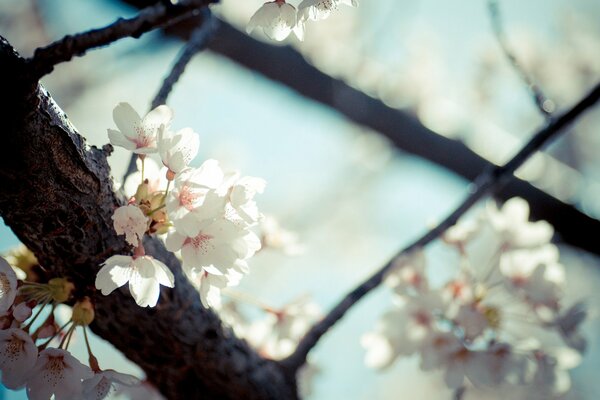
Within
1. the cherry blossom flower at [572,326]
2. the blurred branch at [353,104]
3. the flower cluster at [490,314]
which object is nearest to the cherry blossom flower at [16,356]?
the flower cluster at [490,314]

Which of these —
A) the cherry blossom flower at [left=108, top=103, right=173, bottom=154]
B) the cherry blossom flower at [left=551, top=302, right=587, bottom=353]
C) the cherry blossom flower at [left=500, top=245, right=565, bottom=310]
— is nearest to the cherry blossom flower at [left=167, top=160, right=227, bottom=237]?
the cherry blossom flower at [left=108, top=103, right=173, bottom=154]

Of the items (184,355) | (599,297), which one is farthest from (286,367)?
(599,297)

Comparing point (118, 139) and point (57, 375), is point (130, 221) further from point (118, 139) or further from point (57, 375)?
point (57, 375)

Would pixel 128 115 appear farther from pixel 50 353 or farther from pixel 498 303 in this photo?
pixel 498 303

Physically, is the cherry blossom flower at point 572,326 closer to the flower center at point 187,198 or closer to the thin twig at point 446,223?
the thin twig at point 446,223

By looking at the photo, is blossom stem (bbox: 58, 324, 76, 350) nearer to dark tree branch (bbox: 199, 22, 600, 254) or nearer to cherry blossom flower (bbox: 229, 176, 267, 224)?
cherry blossom flower (bbox: 229, 176, 267, 224)

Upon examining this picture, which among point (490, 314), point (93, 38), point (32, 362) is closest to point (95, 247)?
point (32, 362)
